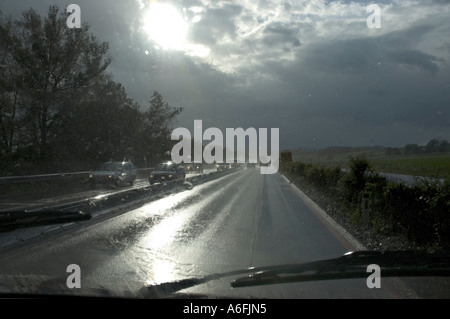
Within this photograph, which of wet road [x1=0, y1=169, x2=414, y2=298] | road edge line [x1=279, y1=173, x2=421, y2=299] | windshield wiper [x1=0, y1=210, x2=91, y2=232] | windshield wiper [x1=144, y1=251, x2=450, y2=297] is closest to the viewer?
windshield wiper [x1=144, y1=251, x2=450, y2=297]

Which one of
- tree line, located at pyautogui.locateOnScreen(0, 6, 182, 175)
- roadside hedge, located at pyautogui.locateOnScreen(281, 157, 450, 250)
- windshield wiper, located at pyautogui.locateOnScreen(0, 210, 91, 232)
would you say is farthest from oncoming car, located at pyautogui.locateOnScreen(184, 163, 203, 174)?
windshield wiper, located at pyautogui.locateOnScreen(0, 210, 91, 232)

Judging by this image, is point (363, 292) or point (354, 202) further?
point (354, 202)

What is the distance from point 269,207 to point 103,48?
25.1m

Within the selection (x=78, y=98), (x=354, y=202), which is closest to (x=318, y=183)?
(x=354, y=202)

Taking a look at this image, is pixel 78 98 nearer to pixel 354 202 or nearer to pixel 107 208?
pixel 107 208

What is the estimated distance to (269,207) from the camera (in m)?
18.7

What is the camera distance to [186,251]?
920 cm

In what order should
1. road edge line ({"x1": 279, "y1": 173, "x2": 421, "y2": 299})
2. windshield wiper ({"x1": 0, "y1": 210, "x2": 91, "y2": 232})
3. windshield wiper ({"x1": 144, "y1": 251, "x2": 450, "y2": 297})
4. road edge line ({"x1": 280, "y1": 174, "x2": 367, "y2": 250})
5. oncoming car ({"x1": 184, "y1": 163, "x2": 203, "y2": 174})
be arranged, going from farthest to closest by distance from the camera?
1. oncoming car ({"x1": 184, "y1": 163, "x2": 203, "y2": 174})
2. road edge line ({"x1": 280, "y1": 174, "x2": 367, "y2": 250})
3. windshield wiper ({"x1": 0, "y1": 210, "x2": 91, "y2": 232})
4. road edge line ({"x1": 279, "y1": 173, "x2": 421, "y2": 299})
5. windshield wiper ({"x1": 144, "y1": 251, "x2": 450, "y2": 297})

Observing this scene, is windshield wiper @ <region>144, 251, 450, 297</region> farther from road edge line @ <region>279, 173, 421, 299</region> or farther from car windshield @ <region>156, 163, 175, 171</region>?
car windshield @ <region>156, 163, 175, 171</region>

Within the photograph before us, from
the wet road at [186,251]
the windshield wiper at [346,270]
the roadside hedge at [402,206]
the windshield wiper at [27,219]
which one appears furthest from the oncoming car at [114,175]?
the windshield wiper at [346,270]

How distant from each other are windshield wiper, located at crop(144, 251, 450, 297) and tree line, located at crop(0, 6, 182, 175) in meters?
26.9

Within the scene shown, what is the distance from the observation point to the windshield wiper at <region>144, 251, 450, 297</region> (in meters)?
5.36

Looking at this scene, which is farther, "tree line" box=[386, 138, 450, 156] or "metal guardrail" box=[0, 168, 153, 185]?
"tree line" box=[386, 138, 450, 156]

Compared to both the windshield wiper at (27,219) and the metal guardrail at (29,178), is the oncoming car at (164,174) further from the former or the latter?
the windshield wiper at (27,219)
